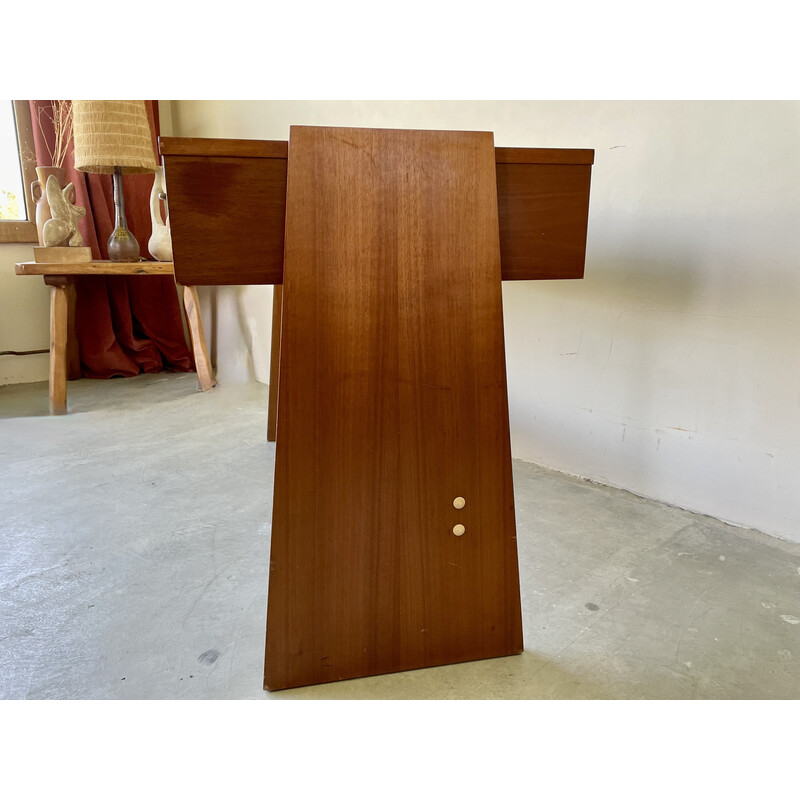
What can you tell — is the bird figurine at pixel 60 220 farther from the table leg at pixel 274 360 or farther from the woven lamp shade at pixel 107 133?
the table leg at pixel 274 360

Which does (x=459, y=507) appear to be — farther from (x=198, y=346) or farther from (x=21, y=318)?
(x=21, y=318)

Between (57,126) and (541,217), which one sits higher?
(57,126)

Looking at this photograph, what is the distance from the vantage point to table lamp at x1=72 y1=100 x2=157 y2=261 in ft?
8.11

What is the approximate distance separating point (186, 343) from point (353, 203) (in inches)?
102

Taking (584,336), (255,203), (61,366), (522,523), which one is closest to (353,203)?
(255,203)

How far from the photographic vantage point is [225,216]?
2.78 feet

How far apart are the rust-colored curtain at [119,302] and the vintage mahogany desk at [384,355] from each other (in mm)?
2407

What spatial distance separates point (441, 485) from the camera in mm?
955

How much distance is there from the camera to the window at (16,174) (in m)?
2.88

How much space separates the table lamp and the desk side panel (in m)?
1.96

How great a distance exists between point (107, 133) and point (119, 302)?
82 centimetres

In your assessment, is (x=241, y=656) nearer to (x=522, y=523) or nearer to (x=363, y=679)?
(x=363, y=679)

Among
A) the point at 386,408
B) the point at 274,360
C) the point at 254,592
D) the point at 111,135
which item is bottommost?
the point at 254,592

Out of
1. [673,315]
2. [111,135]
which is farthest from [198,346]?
[673,315]
